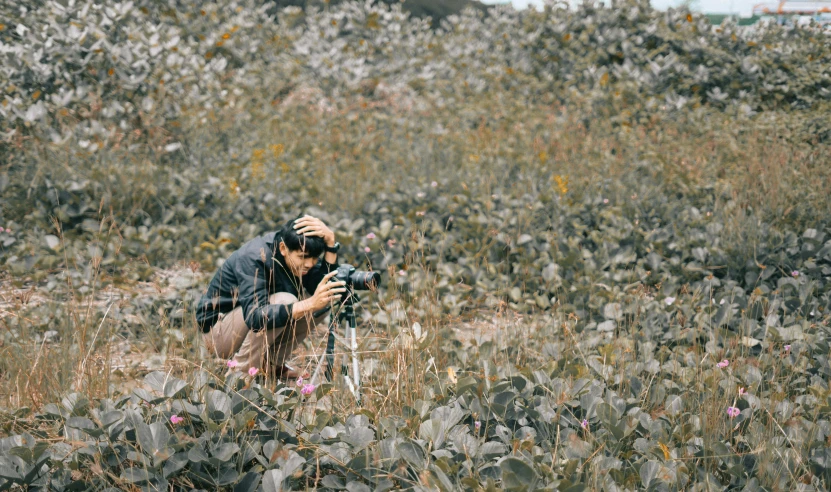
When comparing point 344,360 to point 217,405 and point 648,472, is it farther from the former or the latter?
point 648,472

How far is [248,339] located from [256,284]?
0.33 m

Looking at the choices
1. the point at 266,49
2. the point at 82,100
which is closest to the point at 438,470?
the point at 82,100

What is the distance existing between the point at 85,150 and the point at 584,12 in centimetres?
698

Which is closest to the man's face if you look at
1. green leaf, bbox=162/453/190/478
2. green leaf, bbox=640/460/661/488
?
green leaf, bbox=162/453/190/478

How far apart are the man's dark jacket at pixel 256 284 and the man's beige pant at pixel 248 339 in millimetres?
62

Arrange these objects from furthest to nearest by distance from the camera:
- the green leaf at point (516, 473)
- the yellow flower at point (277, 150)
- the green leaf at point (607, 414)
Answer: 1. the yellow flower at point (277, 150)
2. the green leaf at point (607, 414)
3. the green leaf at point (516, 473)

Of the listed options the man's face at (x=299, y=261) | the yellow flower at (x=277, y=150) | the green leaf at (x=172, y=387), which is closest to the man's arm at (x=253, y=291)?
the man's face at (x=299, y=261)

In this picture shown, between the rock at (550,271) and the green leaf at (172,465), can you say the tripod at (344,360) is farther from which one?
the rock at (550,271)

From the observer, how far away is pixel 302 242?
325cm

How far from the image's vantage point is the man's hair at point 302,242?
3244 millimetres

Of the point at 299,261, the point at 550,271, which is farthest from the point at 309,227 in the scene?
the point at 550,271

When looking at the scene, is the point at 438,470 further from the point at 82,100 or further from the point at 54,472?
the point at 82,100

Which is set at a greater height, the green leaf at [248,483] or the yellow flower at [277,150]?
the green leaf at [248,483]

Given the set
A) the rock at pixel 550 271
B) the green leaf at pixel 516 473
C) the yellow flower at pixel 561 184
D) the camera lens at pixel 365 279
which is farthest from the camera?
the yellow flower at pixel 561 184
